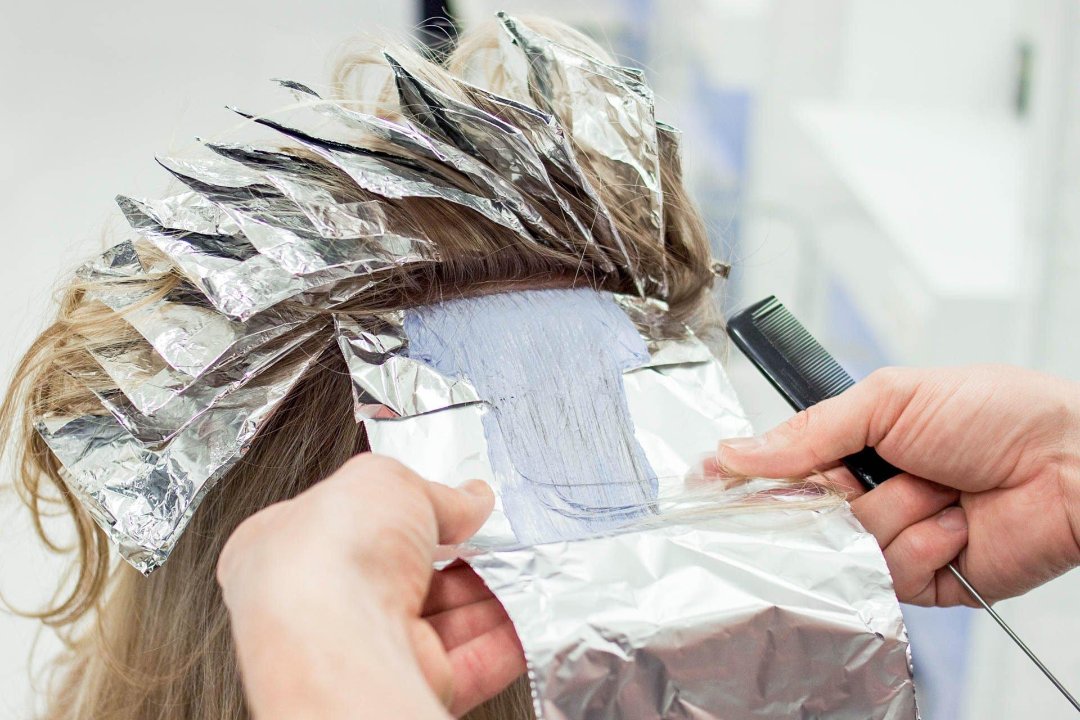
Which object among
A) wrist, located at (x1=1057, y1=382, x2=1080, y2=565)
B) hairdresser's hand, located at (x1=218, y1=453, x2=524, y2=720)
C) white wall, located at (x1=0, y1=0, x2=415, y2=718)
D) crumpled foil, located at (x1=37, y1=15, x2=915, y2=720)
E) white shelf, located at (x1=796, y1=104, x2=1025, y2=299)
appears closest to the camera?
hairdresser's hand, located at (x1=218, y1=453, x2=524, y2=720)

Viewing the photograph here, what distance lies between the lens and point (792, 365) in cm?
75

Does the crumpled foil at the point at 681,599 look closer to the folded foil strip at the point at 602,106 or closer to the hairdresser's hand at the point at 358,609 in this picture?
the hairdresser's hand at the point at 358,609

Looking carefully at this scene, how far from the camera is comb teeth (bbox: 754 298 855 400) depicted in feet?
2.45

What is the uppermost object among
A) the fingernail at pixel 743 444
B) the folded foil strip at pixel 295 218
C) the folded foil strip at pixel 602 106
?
the folded foil strip at pixel 602 106

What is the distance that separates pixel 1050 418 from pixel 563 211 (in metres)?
0.45

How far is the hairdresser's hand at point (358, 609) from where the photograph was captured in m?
0.39

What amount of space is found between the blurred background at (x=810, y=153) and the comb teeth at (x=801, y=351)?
0.54ft

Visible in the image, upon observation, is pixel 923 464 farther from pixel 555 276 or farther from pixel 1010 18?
pixel 1010 18

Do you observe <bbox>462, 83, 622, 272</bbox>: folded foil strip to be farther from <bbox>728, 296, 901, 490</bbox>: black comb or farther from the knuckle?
the knuckle

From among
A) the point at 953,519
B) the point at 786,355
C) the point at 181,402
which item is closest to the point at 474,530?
the point at 181,402

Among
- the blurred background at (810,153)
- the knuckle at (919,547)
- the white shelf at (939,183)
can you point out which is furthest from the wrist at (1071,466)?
the white shelf at (939,183)

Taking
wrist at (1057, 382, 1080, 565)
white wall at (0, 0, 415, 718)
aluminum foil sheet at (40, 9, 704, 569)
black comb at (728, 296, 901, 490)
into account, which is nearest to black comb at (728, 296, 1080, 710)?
black comb at (728, 296, 901, 490)

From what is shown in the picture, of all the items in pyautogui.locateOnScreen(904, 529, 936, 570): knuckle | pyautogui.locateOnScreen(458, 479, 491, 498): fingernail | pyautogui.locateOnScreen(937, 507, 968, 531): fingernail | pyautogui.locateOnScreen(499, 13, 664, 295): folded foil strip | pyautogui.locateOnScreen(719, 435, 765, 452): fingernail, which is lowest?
pyautogui.locateOnScreen(904, 529, 936, 570): knuckle

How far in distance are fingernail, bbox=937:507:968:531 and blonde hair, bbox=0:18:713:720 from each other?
372mm
